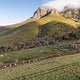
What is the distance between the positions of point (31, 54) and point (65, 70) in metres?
35.3

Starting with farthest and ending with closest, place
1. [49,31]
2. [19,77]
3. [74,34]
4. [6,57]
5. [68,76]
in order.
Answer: [49,31] < [74,34] < [6,57] < [19,77] < [68,76]

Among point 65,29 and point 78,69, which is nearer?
point 78,69

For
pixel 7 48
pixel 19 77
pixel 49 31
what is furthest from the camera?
pixel 49 31

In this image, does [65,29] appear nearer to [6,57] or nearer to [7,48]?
[7,48]

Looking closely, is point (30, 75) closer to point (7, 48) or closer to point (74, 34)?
point (7, 48)

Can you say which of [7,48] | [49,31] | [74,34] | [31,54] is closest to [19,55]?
[31,54]

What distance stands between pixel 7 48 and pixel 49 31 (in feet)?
274

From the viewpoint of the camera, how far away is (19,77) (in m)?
45.8

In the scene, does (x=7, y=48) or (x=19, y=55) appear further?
(x=7, y=48)

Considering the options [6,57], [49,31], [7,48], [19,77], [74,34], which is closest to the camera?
[19,77]

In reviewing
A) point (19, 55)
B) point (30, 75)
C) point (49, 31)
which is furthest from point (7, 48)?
point (49, 31)

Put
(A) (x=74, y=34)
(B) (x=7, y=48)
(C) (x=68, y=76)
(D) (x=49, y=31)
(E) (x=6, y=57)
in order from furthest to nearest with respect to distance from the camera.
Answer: (D) (x=49, y=31) → (A) (x=74, y=34) → (B) (x=7, y=48) → (E) (x=6, y=57) → (C) (x=68, y=76)

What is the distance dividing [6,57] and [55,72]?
36.8 meters

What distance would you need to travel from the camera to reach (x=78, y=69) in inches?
1838
